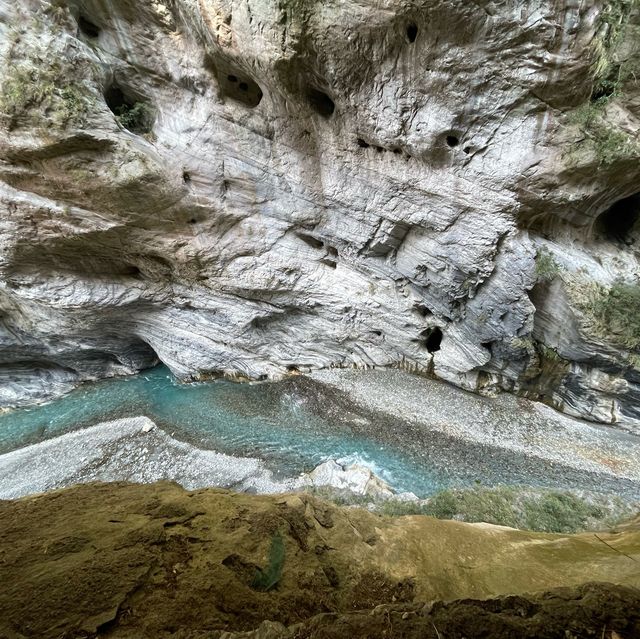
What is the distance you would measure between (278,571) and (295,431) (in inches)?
280

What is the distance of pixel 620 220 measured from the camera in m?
8.57

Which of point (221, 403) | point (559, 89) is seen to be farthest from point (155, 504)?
point (559, 89)

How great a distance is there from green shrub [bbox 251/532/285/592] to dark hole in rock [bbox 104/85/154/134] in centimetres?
1094

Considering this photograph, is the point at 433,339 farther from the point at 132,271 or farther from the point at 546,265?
the point at 132,271

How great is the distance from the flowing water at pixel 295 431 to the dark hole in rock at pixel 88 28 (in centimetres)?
1036

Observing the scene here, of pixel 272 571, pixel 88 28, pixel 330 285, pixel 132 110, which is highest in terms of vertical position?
pixel 88 28

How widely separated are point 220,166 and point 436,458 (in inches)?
377

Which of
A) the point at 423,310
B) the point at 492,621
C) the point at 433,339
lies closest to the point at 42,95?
the point at 423,310

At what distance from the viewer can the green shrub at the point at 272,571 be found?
6.68 feet

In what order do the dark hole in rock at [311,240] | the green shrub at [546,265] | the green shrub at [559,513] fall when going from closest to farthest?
1. the green shrub at [559,513]
2. the green shrub at [546,265]
3. the dark hole in rock at [311,240]

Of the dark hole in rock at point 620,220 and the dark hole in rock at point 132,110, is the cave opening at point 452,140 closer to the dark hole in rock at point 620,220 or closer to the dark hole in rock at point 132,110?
the dark hole in rock at point 620,220

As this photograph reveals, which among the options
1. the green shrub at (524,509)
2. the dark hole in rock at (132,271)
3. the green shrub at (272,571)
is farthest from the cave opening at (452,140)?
the dark hole in rock at (132,271)

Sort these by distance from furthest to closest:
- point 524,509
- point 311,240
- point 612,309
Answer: point 311,240
point 612,309
point 524,509

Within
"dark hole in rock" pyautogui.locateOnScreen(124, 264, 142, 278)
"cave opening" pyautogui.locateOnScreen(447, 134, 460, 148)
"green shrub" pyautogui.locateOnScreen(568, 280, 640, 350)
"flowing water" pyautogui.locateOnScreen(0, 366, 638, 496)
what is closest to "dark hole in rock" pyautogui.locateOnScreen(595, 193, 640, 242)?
"green shrub" pyautogui.locateOnScreen(568, 280, 640, 350)
